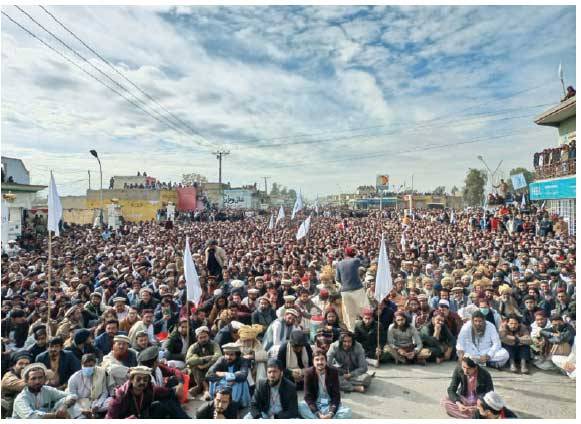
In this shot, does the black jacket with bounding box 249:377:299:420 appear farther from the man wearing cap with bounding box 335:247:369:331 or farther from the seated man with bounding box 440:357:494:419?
the man wearing cap with bounding box 335:247:369:331

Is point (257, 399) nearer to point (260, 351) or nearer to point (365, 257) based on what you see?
point (260, 351)

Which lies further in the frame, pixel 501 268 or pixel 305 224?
pixel 305 224

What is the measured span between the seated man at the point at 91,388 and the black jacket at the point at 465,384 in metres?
3.83

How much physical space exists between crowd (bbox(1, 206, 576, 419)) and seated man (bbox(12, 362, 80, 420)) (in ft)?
0.04

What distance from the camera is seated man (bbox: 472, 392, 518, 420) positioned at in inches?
156

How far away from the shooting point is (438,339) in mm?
6168

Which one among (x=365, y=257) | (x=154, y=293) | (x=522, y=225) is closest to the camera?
(x=154, y=293)

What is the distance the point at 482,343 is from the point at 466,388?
147 cm

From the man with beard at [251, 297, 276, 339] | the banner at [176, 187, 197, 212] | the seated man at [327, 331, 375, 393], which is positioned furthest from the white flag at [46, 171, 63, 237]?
the banner at [176, 187, 197, 212]

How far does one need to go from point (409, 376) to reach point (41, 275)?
9320 mm

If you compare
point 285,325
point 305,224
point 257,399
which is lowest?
point 257,399

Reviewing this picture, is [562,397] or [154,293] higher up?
[154,293]

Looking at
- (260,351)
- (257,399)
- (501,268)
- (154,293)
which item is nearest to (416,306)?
(260,351)

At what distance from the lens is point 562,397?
4.87 m
